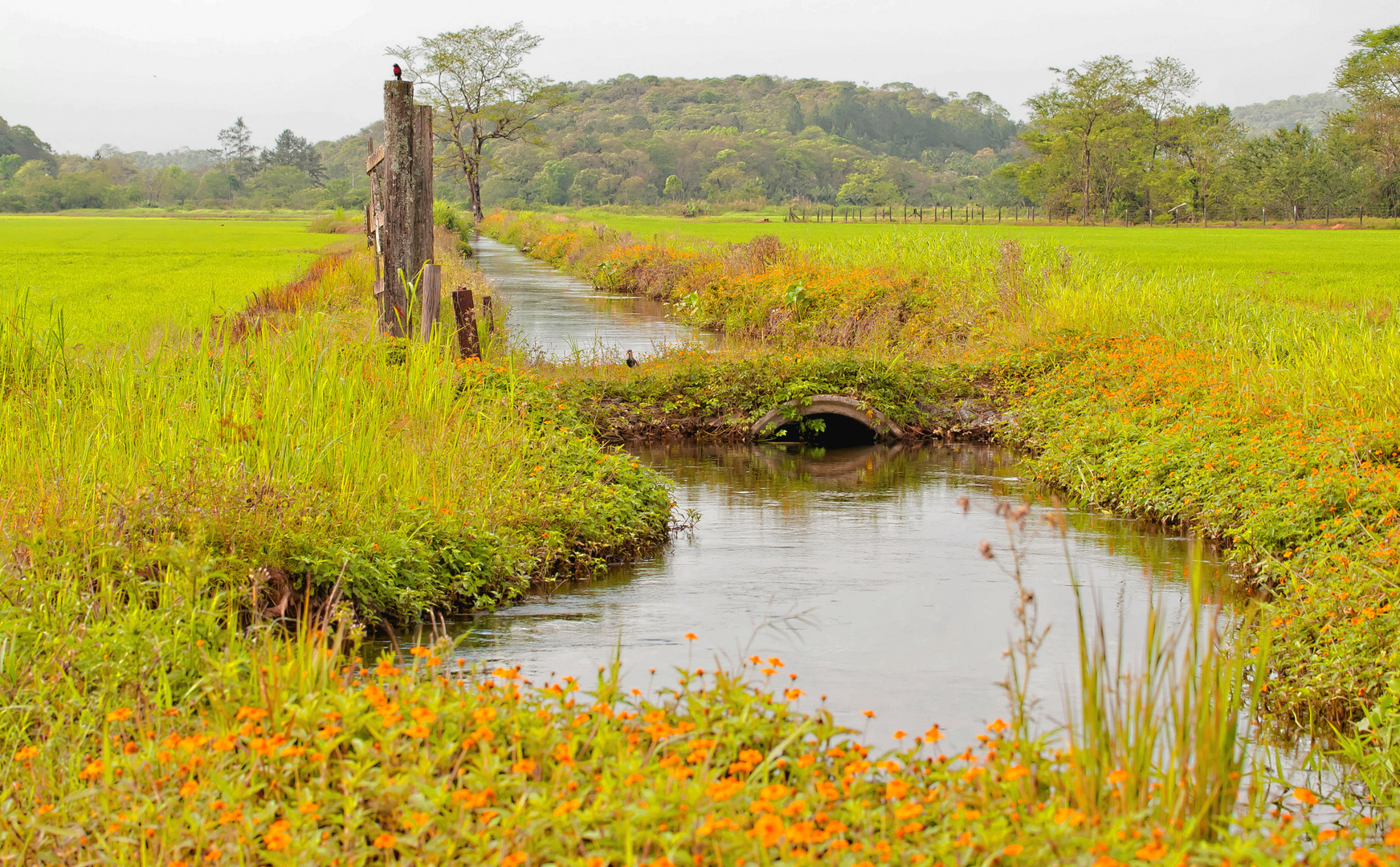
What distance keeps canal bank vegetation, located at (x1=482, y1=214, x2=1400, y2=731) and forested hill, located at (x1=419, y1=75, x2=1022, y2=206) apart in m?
70.8

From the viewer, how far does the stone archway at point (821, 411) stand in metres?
11.6

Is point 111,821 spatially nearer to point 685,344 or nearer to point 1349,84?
point 685,344

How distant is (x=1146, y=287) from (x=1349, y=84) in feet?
227

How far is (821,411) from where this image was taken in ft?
38.4

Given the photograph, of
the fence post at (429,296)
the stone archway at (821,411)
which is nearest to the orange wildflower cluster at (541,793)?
the fence post at (429,296)

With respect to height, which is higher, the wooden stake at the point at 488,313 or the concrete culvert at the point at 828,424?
the wooden stake at the point at 488,313

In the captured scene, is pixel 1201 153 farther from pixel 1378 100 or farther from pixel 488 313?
pixel 488 313

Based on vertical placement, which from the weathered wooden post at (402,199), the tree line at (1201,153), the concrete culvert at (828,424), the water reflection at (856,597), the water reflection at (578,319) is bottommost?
the water reflection at (856,597)

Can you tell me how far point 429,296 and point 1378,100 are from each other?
74119mm

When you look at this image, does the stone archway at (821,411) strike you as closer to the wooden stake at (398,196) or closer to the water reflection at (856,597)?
the water reflection at (856,597)

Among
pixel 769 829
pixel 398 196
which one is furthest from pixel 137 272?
pixel 769 829

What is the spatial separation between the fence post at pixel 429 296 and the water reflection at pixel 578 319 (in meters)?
3.01

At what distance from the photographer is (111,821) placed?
9.93 ft

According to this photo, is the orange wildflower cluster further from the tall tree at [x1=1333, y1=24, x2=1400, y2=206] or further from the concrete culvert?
the tall tree at [x1=1333, y1=24, x2=1400, y2=206]
